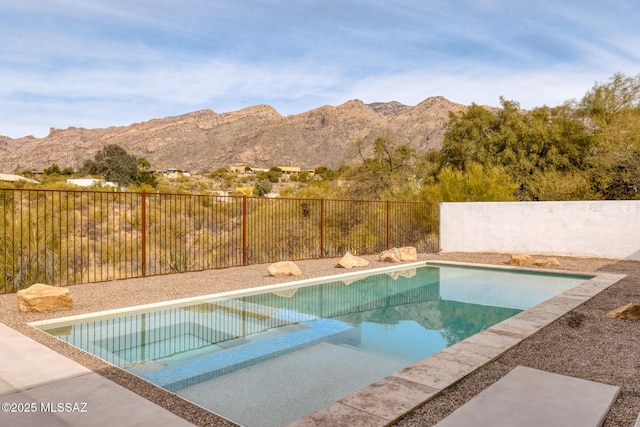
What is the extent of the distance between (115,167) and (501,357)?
43.8m

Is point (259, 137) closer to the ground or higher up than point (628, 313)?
higher up

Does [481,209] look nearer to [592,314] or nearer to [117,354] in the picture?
[592,314]

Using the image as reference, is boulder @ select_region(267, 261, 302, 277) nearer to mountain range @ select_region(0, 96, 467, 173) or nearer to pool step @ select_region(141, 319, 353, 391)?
pool step @ select_region(141, 319, 353, 391)

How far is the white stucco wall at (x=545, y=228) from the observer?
36.2 ft

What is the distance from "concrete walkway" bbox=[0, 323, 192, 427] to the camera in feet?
7.81

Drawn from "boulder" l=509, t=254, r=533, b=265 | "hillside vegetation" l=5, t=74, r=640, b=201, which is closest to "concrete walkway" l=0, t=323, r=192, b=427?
"boulder" l=509, t=254, r=533, b=265

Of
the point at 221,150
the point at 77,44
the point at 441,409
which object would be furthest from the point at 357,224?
the point at 221,150

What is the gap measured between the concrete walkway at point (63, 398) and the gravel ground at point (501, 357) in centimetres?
14

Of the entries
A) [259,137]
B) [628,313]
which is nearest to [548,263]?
[628,313]

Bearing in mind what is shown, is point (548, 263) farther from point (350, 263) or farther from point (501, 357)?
point (501, 357)

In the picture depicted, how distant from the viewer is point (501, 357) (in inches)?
144

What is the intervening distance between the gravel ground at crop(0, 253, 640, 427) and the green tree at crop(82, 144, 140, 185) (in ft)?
117

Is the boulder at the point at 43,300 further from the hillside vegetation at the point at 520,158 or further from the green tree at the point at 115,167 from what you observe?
the green tree at the point at 115,167

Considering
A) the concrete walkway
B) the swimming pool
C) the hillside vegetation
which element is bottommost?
the swimming pool
